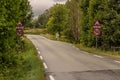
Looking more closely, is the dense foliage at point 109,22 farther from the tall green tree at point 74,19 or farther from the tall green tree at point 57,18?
the tall green tree at point 57,18

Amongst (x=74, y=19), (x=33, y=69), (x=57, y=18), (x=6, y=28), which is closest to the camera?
(x=6, y=28)

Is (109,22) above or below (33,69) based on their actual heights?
above

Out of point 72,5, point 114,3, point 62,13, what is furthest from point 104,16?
point 62,13

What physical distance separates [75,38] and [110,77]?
49.4 metres

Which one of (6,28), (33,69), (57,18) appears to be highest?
(6,28)

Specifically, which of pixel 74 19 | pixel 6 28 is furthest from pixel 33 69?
pixel 74 19

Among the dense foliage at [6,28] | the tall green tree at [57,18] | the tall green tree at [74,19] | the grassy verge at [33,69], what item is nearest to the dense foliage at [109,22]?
the grassy verge at [33,69]

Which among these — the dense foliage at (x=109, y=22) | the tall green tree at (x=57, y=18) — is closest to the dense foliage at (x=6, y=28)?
the dense foliage at (x=109, y=22)

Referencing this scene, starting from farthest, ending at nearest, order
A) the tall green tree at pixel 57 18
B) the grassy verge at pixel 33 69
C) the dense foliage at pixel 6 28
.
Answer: the tall green tree at pixel 57 18 → the dense foliage at pixel 6 28 → the grassy verge at pixel 33 69

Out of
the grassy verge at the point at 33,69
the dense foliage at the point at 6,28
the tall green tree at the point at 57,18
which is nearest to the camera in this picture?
the grassy verge at the point at 33,69

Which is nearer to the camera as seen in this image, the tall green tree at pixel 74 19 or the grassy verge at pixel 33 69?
the grassy verge at pixel 33 69

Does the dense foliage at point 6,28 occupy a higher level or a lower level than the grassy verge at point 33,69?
higher

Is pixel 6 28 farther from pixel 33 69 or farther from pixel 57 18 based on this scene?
pixel 57 18

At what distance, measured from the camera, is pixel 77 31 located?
205 ft
